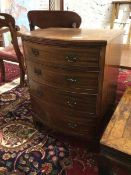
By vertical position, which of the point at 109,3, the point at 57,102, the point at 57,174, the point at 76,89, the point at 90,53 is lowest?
the point at 57,174

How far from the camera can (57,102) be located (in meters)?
1.39

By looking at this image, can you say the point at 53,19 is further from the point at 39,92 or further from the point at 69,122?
the point at 69,122

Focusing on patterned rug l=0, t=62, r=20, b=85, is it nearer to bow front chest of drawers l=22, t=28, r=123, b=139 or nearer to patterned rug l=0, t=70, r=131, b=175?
patterned rug l=0, t=70, r=131, b=175

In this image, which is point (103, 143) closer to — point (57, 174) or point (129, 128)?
point (129, 128)

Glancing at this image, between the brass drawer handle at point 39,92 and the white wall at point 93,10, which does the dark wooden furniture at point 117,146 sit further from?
the white wall at point 93,10

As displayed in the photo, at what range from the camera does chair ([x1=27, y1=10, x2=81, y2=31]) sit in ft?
6.62

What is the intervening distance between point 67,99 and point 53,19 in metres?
1.06

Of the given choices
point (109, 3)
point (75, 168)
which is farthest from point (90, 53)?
point (109, 3)

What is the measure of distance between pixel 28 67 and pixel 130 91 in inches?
29.7

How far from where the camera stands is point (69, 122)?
4.65ft

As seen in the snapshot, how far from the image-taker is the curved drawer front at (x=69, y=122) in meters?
1.36

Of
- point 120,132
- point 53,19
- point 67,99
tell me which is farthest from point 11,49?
point 120,132

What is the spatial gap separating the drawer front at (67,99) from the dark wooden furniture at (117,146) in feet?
0.73

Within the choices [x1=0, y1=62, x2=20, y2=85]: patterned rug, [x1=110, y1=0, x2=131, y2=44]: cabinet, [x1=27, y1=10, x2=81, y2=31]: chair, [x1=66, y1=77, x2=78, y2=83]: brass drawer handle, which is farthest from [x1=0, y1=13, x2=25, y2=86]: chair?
[x1=110, y1=0, x2=131, y2=44]: cabinet
